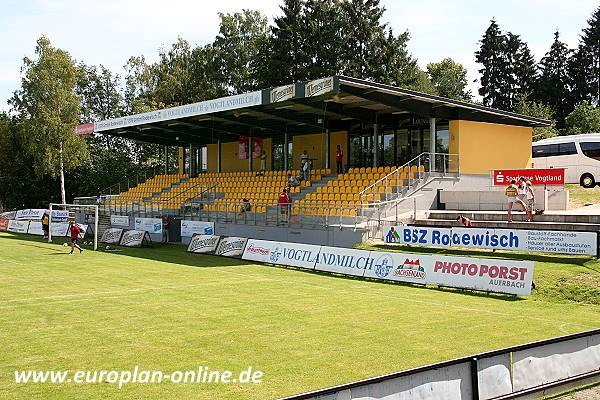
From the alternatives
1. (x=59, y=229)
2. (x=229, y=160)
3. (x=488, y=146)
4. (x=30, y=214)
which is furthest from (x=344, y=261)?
(x=30, y=214)

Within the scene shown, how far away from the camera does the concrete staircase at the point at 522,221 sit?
20859mm

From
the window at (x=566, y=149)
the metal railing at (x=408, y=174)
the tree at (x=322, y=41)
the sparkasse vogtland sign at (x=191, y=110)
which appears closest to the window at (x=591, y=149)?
the window at (x=566, y=149)

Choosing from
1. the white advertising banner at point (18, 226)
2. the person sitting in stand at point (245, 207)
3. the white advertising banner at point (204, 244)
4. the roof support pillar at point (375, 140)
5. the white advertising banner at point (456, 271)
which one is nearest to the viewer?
the white advertising banner at point (456, 271)

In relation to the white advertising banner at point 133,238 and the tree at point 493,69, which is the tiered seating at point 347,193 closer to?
the white advertising banner at point 133,238

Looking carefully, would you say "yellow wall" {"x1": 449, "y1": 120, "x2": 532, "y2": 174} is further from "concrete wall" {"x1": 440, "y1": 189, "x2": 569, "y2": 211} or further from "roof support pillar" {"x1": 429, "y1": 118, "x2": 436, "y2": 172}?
"concrete wall" {"x1": 440, "y1": 189, "x2": 569, "y2": 211}

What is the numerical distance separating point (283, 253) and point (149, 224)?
14827mm

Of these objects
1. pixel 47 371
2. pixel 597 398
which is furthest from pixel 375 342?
pixel 47 371

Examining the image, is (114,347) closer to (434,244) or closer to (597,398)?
(597,398)

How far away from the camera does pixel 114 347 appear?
10656mm

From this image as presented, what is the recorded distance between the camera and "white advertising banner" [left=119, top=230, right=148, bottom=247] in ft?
105

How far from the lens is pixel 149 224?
118 feet

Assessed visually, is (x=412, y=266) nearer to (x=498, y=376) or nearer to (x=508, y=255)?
(x=508, y=255)

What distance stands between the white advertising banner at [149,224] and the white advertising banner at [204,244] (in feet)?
19.4

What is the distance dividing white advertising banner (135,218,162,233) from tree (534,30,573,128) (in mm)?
57162
